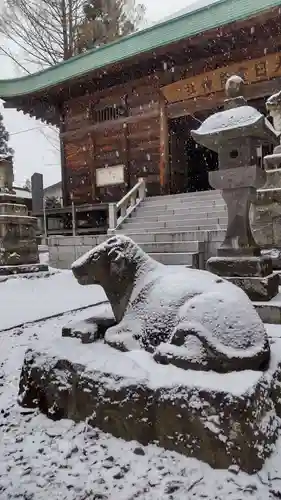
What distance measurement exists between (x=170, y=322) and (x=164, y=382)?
43 cm

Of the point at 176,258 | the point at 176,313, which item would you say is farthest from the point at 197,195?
the point at 176,313

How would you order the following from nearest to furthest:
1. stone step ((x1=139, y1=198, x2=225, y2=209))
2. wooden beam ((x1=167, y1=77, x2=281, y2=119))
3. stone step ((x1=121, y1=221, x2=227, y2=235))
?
stone step ((x1=121, y1=221, x2=227, y2=235))
stone step ((x1=139, y1=198, x2=225, y2=209))
wooden beam ((x1=167, y1=77, x2=281, y2=119))

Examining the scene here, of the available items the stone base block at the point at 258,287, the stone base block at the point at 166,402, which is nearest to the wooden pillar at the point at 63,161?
the stone base block at the point at 258,287

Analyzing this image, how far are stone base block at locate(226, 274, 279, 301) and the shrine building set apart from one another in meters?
7.67

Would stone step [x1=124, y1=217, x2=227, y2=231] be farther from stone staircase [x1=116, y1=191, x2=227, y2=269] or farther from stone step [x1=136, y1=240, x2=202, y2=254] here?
stone step [x1=136, y1=240, x2=202, y2=254]

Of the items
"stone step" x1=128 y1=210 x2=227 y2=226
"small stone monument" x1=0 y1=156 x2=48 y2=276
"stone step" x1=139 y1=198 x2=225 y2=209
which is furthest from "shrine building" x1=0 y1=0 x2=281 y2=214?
"small stone monument" x1=0 y1=156 x2=48 y2=276

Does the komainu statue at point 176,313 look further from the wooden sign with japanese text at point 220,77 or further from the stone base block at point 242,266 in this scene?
the wooden sign with japanese text at point 220,77

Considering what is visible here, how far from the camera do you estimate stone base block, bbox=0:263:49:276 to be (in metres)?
8.65

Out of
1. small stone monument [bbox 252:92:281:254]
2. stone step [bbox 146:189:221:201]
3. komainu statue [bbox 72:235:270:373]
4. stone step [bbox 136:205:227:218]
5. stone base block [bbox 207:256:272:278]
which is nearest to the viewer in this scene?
komainu statue [bbox 72:235:270:373]

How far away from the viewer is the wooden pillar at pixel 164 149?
12461 millimetres

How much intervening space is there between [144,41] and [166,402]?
457 inches

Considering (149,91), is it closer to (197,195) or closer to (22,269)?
(197,195)

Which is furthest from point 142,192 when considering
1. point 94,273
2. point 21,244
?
point 94,273

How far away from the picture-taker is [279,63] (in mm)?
10320
